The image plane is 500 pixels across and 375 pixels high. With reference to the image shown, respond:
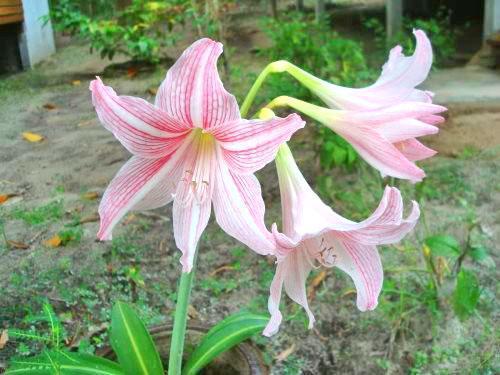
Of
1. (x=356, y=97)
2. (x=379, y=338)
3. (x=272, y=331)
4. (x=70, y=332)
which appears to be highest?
(x=356, y=97)

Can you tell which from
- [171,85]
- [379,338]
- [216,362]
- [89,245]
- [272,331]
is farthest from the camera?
[89,245]

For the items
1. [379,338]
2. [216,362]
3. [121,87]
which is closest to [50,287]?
[216,362]

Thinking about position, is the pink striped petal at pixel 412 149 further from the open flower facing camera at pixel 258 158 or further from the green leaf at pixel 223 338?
the green leaf at pixel 223 338

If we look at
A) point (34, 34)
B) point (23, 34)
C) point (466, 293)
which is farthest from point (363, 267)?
point (34, 34)

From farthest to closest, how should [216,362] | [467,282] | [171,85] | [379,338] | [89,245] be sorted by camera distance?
1. [89,245]
2. [379,338]
3. [467,282]
4. [216,362]
5. [171,85]

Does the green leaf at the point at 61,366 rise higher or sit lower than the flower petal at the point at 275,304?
lower

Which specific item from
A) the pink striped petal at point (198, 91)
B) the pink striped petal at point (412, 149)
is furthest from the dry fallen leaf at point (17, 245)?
the pink striped petal at point (412, 149)

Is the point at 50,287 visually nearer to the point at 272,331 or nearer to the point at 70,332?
the point at 70,332
